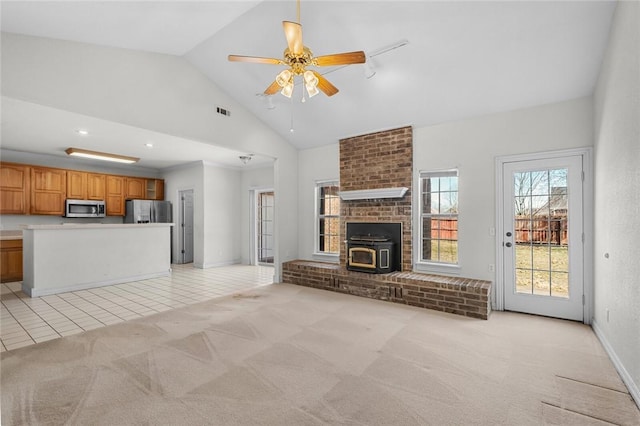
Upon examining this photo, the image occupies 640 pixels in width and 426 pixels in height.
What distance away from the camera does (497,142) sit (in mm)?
4137

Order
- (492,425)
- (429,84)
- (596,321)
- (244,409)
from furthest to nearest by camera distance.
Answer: (429,84) → (596,321) → (244,409) → (492,425)

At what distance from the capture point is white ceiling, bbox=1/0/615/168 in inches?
115

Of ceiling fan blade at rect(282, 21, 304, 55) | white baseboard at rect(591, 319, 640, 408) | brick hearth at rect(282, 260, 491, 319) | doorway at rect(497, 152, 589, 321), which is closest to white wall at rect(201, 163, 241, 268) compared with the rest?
brick hearth at rect(282, 260, 491, 319)

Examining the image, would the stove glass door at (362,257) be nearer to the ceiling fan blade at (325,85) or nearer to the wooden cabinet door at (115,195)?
the ceiling fan blade at (325,85)

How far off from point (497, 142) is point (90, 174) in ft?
27.6

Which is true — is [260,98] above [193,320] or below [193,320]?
above

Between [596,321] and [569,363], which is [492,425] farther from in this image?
[596,321]

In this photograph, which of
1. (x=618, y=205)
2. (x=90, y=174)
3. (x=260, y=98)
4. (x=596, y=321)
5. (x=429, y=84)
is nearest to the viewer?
(x=618, y=205)

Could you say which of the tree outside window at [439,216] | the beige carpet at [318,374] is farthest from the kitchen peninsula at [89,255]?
the tree outside window at [439,216]

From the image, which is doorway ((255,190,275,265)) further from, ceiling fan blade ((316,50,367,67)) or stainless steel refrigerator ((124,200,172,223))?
ceiling fan blade ((316,50,367,67))

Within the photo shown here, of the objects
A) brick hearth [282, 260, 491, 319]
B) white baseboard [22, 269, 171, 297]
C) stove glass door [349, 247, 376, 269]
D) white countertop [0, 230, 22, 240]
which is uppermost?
white countertop [0, 230, 22, 240]

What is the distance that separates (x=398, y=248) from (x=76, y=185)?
23.8ft

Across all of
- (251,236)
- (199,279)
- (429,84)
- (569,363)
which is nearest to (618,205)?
(569,363)

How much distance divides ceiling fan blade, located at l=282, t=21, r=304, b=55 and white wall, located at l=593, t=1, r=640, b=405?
7.76 ft
